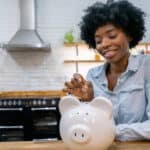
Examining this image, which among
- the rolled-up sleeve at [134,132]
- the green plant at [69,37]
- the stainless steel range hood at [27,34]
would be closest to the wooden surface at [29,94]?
the stainless steel range hood at [27,34]

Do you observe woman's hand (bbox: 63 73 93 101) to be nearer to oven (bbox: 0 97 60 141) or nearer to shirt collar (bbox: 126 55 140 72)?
shirt collar (bbox: 126 55 140 72)

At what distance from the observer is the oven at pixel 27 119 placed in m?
3.40

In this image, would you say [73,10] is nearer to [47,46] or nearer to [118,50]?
[47,46]

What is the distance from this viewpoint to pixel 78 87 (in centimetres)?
116

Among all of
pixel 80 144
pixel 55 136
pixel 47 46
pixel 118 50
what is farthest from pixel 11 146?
pixel 47 46

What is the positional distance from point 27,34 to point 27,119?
3.57ft

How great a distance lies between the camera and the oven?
3402 mm

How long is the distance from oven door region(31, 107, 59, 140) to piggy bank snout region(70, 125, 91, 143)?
8.25ft

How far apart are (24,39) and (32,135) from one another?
1.15 meters

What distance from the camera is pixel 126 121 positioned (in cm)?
130

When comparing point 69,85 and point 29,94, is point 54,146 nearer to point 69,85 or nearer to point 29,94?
point 69,85

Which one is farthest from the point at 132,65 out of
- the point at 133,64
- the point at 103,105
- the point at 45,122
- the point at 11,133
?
the point at 11,133

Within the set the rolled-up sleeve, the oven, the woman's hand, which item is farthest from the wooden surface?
the rolled-up sleeve

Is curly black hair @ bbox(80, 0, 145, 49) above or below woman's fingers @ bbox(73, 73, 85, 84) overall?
above
